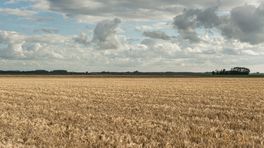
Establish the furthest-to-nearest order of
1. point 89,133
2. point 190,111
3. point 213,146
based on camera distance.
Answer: point 190,111
point 89,133
point 213,146

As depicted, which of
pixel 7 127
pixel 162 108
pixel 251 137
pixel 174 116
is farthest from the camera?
pixel 162 108

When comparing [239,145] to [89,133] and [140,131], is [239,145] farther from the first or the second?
[89,133]

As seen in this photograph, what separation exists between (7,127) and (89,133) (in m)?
3.36

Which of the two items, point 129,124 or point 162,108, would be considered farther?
point 162,108

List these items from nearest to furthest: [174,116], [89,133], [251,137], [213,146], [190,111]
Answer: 1. [213,146]
2. [251,137]
3. [89,133]
4. [174,116]
5. [190,111]

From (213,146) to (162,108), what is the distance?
9744 mm

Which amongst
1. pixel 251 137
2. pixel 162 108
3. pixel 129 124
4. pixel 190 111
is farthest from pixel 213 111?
pixel 251 137

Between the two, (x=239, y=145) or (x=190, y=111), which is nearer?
(x=239, y=145)

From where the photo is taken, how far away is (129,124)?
14281 millimetres

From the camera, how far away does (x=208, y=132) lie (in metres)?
12.5

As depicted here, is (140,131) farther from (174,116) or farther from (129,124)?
(174,116)

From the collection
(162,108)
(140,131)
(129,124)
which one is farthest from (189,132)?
(162,108)

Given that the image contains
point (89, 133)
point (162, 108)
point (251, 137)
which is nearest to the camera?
point (251, 137)

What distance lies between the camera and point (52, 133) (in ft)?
41.1
